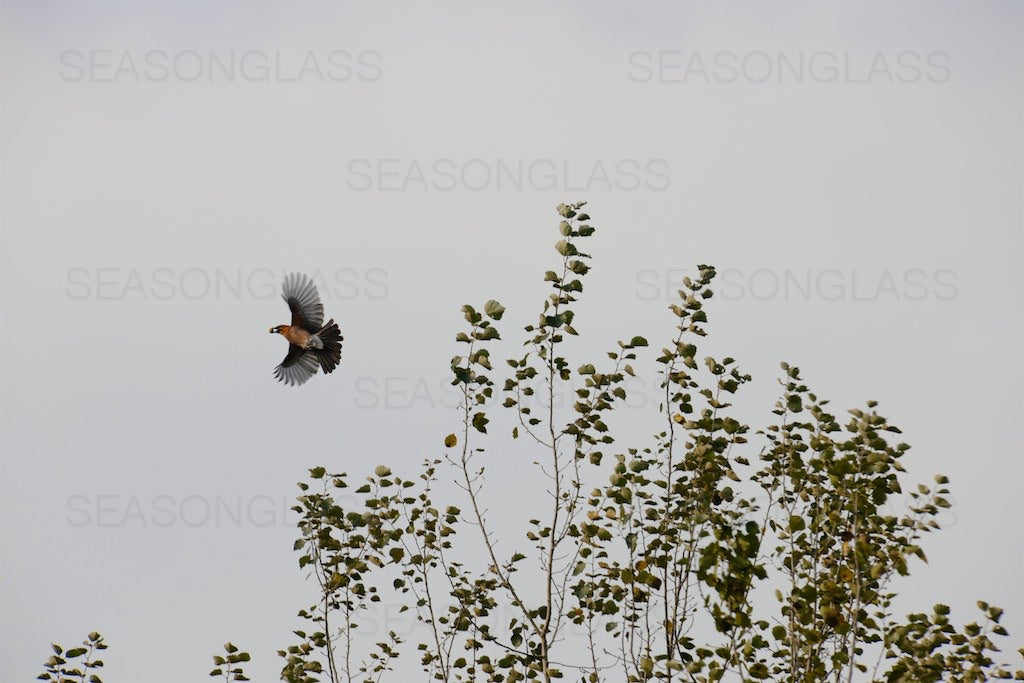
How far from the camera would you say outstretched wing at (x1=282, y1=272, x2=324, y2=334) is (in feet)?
43.8

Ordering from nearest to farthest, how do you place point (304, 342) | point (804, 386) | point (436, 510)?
point (804, 386)
point (436, 510)
point (304, 342)

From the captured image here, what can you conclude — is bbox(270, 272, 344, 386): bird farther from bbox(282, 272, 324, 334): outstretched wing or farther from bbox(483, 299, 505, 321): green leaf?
bbox(483, 299, 505, 321): green leaf

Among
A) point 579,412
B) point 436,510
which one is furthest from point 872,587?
point 436,510

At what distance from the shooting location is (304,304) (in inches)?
527

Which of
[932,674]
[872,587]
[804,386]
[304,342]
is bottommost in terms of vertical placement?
[932,674]

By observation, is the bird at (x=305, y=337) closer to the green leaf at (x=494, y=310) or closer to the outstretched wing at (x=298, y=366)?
the outstretched wing at (x=298, y=366)

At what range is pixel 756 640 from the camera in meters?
6.94

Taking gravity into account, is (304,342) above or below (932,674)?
above

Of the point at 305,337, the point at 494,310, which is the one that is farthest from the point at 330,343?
the point at 494,310

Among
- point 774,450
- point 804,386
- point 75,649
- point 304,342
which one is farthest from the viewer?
point 304,342

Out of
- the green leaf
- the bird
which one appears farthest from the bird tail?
the green leaf

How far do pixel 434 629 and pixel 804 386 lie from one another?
3.71 m

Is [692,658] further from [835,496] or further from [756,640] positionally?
[835,496]

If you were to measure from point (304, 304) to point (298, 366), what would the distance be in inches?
31.6
